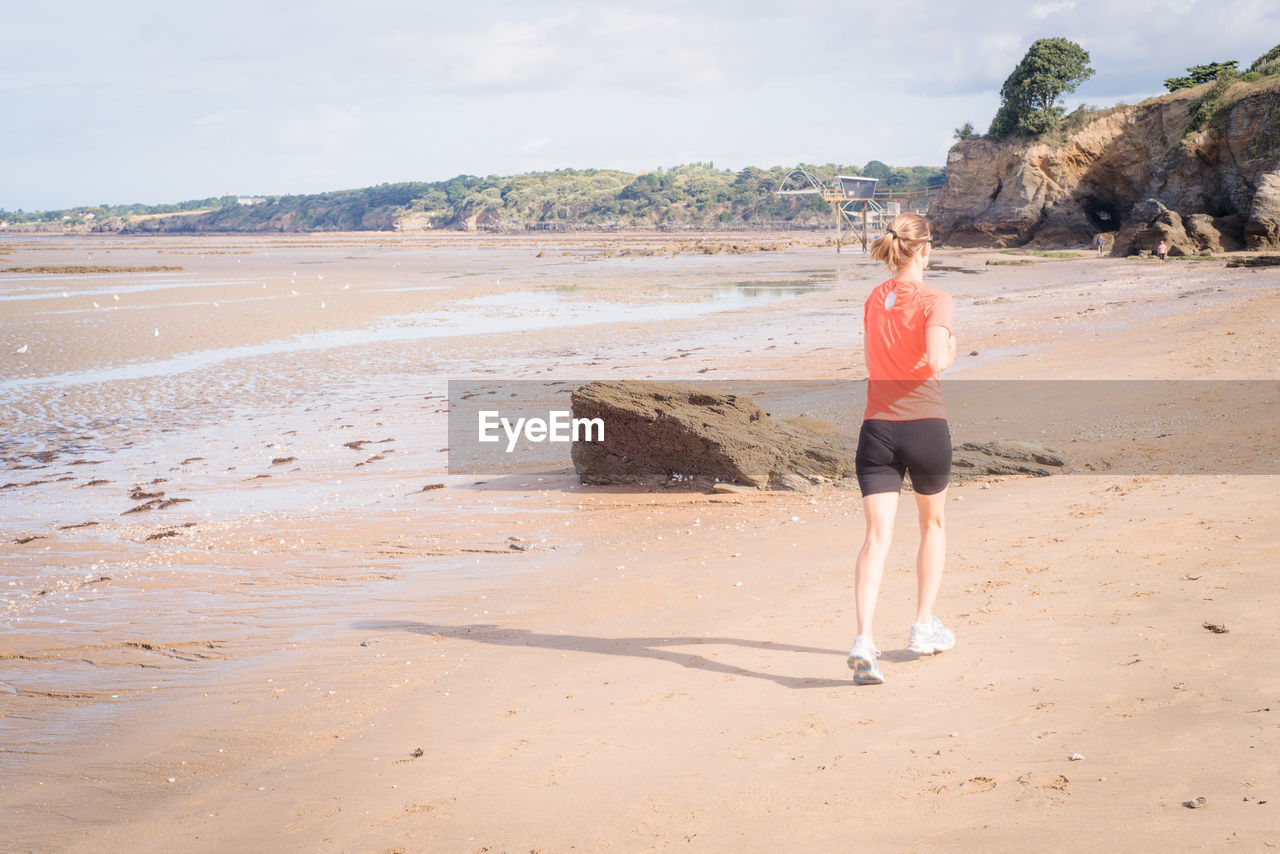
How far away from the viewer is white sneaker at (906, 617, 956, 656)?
4414mm

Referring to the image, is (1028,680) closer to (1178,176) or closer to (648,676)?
(648,676)

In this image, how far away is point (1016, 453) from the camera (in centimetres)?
845

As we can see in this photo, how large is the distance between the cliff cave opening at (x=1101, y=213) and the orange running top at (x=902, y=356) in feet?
164

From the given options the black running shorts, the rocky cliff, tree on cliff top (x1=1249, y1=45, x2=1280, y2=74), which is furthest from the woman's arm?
tree on cliff top (x1=1249, y1=45, x2=1280, y2=74)

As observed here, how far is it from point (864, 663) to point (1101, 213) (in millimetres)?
51588

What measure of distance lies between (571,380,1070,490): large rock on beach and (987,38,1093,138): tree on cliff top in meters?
47.5

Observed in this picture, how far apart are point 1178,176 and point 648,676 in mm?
45004

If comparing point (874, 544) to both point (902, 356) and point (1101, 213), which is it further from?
point (1101, 213)

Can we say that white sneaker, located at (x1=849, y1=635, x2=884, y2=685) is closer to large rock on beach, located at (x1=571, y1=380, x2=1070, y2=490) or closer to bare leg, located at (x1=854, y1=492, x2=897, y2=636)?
bare leg, located at (x1=854, y1=492, x2=897, y2=636)

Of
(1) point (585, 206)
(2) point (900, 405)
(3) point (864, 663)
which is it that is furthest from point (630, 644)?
(1) point (585, 206)

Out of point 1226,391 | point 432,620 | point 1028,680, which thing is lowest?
point 432,620

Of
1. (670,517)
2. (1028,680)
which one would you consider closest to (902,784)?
(1028,680)

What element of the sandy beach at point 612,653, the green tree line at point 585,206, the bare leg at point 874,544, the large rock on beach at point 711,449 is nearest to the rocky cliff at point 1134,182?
the sandy beach at point 612,653

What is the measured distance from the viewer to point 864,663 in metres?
4.12
